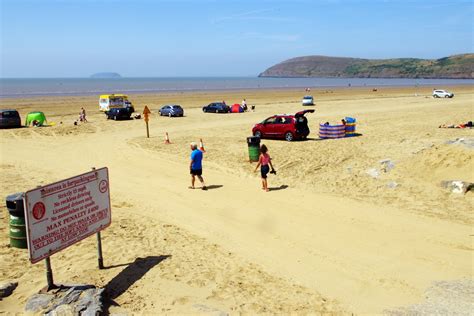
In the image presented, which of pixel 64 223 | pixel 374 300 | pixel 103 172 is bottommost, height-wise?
pixel 374 300

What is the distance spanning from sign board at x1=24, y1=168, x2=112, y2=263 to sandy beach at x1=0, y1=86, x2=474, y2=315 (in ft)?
2.99

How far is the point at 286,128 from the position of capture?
23.8 meters

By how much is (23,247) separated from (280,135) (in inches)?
650

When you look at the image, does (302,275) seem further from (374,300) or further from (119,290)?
(119,290)

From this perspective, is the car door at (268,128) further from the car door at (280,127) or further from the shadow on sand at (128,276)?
the shadow on sand at (128,276)

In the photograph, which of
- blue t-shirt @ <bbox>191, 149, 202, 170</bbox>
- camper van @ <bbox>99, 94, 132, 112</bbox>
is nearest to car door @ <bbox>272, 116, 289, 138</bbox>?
blue t-shirt @ <bbox>191, 149, 202, 170</bbox>

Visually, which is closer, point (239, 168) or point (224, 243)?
point (224, 243)

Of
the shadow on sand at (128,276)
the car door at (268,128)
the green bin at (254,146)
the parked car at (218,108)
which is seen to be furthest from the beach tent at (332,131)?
the parked car at (218,108)

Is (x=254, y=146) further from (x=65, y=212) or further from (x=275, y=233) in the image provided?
(x=65, y=212)

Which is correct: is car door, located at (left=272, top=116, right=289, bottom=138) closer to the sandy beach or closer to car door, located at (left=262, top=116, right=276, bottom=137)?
car door, located at (left=262, top=116, right=276, bottom=137)

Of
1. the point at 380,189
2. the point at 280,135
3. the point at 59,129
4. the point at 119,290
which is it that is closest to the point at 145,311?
the point at 119,290

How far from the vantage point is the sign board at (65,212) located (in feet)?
22.5

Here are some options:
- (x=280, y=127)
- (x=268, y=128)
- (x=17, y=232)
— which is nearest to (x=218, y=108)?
(x=268, y=128)

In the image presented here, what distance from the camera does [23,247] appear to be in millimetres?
9406
